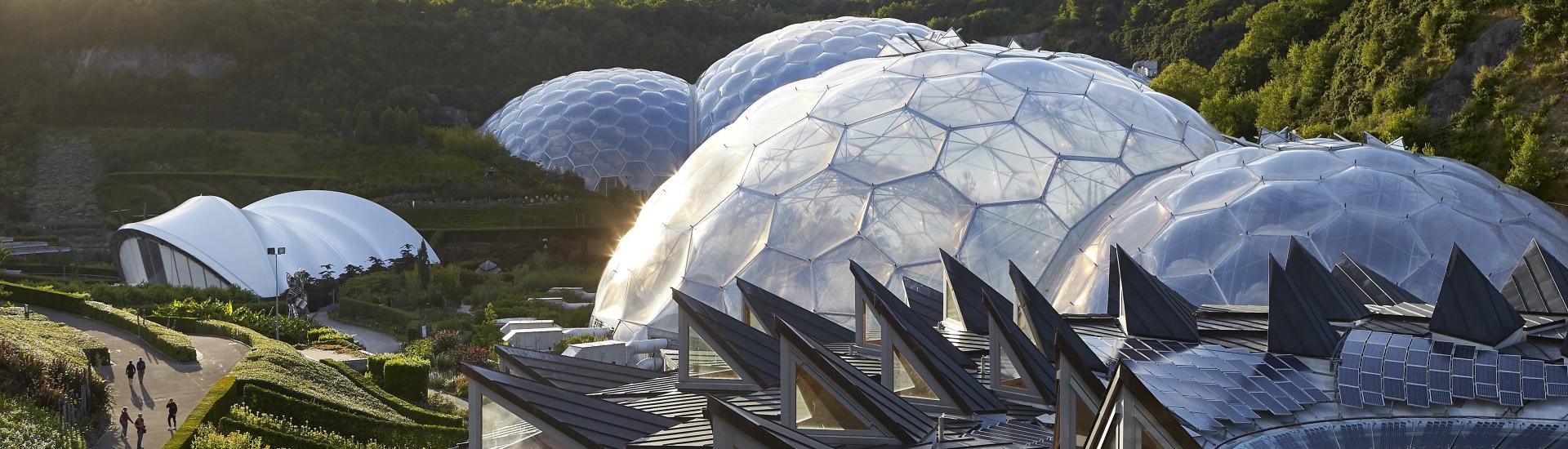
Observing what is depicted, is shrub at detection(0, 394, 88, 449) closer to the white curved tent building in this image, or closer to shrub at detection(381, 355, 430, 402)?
shrub at detection(381, 355, 430, 402)

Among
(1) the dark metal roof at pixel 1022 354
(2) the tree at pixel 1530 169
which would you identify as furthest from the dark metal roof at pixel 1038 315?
(2) the tree at pixel 1530 169

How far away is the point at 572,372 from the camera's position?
13445 mm

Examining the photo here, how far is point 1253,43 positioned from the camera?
42.2 metres

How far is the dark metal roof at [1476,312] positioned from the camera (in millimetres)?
11977

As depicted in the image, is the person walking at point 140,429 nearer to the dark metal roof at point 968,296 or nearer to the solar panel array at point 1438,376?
the dark metal roof at point 968,296

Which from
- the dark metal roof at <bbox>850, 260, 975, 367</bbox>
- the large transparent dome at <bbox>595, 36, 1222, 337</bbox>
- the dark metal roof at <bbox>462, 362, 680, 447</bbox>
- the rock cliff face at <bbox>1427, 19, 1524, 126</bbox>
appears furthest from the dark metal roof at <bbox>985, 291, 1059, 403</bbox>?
the rock cliff face at <bbox>1427, 19, 1524, 126</bbox>

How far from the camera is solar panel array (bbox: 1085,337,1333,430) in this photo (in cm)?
1023

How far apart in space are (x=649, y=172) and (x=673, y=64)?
87.7 feet

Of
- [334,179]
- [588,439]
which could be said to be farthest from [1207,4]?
[588,439]

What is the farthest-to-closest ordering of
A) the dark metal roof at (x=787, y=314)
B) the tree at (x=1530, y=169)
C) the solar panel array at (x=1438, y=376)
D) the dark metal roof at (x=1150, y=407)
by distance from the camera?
the tree at (x=1530, y=169)
the dark metal roof at (x=787, y=314)
the solar panel array at (x=1438, y=376)
the dark metal roof at (x=1150, y=407)

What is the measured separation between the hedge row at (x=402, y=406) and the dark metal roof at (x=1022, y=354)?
527 inches

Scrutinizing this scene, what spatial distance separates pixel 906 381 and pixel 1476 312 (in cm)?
568

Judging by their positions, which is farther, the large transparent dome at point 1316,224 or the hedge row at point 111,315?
the hedge row at point 111,315

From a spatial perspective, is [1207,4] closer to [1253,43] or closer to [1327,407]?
[1253,43]
